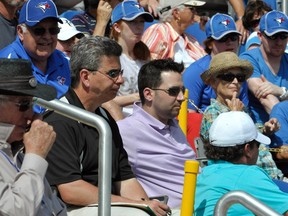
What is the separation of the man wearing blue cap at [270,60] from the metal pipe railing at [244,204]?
417 cm

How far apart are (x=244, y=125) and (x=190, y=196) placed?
0.83m

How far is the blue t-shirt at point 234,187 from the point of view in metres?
5.92

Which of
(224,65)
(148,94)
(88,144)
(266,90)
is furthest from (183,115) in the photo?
(88,144)

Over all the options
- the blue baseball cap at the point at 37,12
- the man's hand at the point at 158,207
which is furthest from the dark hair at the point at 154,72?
the man's hand at the point at 158,207

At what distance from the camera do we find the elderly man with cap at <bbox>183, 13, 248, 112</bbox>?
353 inches

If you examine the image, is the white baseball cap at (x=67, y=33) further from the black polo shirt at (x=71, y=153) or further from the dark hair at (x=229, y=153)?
the dark hair at (x=229, y=153)

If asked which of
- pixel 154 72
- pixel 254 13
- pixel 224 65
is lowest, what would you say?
pixel 254 13

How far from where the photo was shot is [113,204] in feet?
19.4

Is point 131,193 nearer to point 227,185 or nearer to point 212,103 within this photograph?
point 227,185

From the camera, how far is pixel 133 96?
8352 mm

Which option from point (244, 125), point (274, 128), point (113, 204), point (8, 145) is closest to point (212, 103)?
point (274, 128)

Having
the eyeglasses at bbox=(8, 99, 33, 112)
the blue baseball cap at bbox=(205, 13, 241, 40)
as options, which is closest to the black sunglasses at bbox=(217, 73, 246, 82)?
the blue baseball cap at bbox=(205, 13, 241, 40)

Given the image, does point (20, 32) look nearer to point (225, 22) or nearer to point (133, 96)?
point (133, 96)

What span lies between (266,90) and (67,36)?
2012 millimetres
